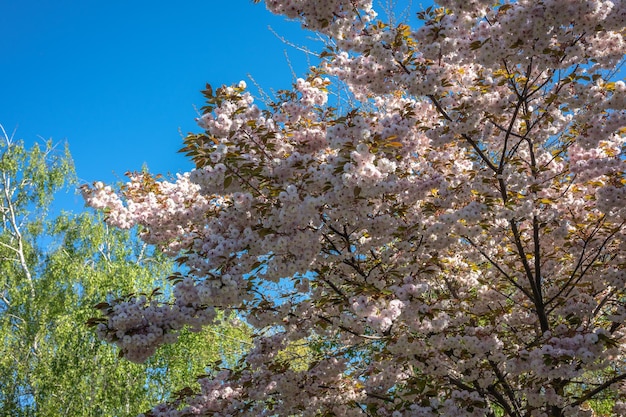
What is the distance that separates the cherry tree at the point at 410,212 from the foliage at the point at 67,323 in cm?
463

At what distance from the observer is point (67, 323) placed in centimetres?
1182

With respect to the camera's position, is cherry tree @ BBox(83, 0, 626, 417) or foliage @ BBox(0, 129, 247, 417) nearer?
cherry tree @ BBox(83, 0, 626, 417)

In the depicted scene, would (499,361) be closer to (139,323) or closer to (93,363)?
(139,323)

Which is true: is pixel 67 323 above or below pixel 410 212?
above

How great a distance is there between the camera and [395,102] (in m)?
5.73

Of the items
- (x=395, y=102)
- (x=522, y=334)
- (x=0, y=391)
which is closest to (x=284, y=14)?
(x=395, y=102)

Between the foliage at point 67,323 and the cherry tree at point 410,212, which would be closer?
the cherry tree at point 410,212

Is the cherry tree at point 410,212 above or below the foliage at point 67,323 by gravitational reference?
below

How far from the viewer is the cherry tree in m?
3.76

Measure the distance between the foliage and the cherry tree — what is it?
4633 millimetres

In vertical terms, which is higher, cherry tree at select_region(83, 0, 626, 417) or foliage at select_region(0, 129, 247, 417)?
foliage at select_region(0, 129, 247, 417)

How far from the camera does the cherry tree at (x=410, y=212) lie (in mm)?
3764

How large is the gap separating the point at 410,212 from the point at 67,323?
9.79m

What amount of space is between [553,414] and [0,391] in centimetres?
1176
